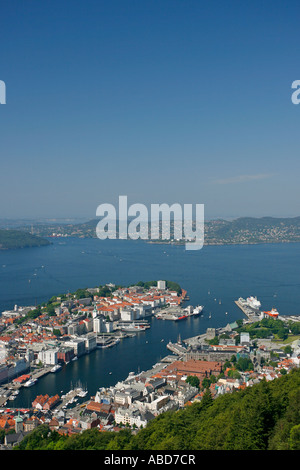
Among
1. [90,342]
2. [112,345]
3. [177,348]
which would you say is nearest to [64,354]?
[90,342]

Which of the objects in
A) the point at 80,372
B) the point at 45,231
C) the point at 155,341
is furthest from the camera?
the point at 45,231

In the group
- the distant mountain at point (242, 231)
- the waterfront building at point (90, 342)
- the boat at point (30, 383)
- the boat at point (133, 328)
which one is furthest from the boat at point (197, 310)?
the distant mountain at point (242, 231)

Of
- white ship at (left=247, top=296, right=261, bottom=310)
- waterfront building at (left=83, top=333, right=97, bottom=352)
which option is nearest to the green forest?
waterfront building at (left=83, top=333, right=97, bottom=352)

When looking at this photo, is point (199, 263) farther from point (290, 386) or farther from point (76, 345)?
point (290, 386)

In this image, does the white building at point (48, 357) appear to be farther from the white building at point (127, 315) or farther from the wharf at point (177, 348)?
the white building at point (127, 315)

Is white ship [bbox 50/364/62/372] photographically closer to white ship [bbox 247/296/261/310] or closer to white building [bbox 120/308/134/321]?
white building [bbox 120/308/134/321]

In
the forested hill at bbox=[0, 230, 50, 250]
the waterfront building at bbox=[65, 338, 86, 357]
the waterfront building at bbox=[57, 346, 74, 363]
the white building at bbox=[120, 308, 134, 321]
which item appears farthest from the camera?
the forested hill at bbox=[0, 230, 50, 250]
